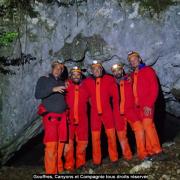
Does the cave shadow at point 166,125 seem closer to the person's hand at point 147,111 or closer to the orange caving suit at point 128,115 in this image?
the orange caving suit at point 128,115

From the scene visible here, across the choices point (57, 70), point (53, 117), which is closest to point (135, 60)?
point (57, 70)

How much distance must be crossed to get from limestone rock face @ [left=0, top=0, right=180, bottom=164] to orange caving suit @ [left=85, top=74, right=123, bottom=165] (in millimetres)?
1052

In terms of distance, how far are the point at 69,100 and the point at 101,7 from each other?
276cm

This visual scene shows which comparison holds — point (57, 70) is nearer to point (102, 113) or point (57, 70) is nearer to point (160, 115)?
point (102, 113)

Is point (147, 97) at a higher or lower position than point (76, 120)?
higher

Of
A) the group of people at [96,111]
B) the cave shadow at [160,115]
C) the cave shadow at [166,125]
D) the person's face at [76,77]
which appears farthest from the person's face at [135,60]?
the cave shadow at [166,125]

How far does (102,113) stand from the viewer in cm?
805

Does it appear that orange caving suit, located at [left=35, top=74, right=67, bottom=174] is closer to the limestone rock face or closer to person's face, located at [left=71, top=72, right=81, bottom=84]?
person's face, located at [left=71, top=72, right=81, bottom=84]

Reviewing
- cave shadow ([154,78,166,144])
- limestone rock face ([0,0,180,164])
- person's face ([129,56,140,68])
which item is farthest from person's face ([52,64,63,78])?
cave shadow ([154,78,166,144])

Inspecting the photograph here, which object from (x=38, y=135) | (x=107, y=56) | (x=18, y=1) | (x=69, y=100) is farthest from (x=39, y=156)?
(x=18, y=1)

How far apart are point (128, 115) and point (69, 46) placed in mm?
2598

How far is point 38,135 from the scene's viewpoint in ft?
33.0

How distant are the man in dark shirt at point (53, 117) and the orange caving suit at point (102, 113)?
2.63ft

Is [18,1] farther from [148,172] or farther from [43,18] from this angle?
[148,172]
